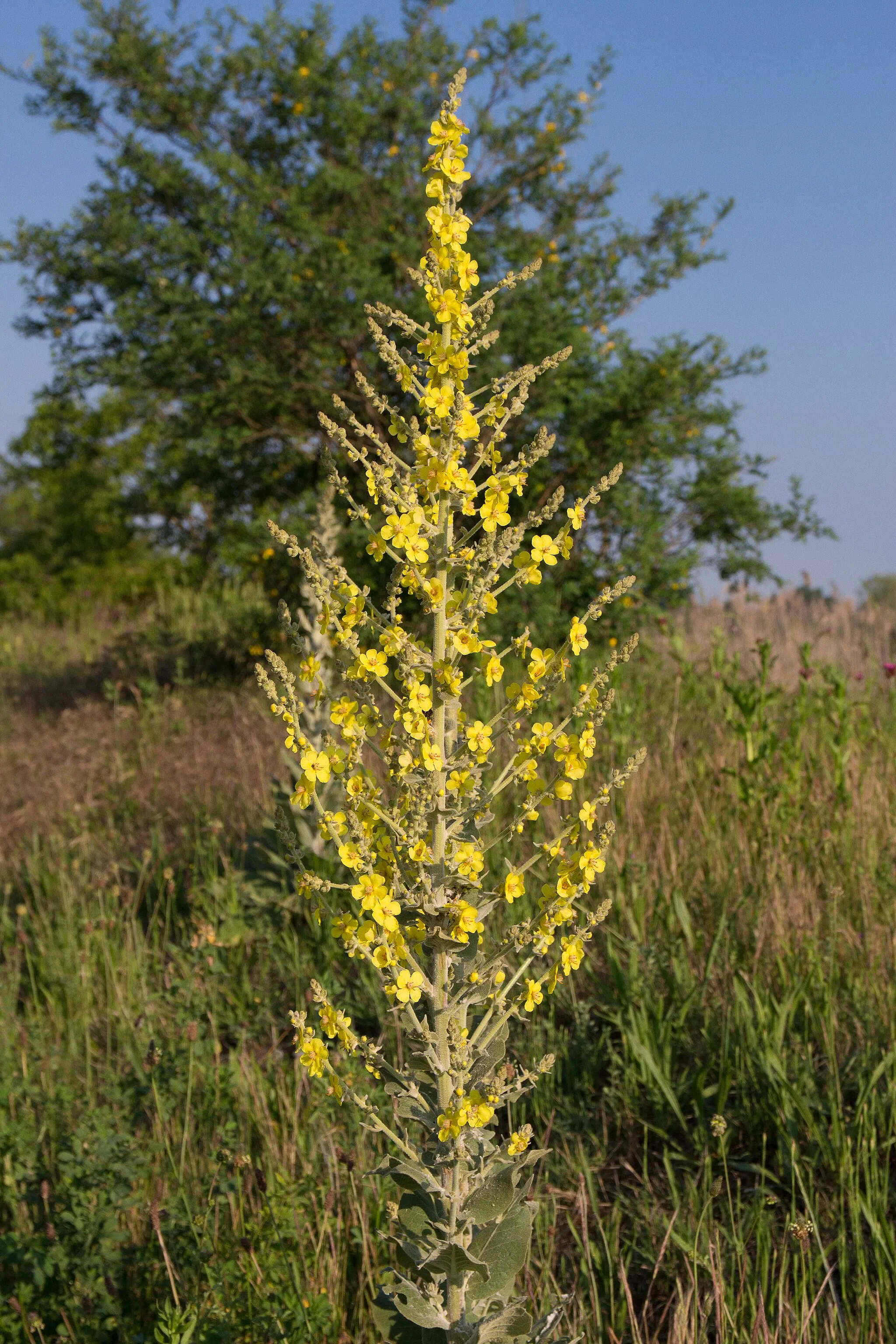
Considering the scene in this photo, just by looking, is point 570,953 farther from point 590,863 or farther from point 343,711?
point 343,711

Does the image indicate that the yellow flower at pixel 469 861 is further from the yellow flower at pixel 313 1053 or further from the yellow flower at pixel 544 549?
the yellow flower at pixel 544 549

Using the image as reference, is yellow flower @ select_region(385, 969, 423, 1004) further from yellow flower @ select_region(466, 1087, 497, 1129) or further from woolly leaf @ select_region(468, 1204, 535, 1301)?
woolly leaf @ select_region(468, 1204, 535, 1301)

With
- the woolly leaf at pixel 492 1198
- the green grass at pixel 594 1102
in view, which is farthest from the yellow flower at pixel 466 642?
the green grass at pixel 594 1102

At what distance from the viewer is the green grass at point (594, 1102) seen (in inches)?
90.4

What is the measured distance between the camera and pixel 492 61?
348 inches

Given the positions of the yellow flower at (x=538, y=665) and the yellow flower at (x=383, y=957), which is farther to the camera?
the yellow flower at (x=538, y=665)

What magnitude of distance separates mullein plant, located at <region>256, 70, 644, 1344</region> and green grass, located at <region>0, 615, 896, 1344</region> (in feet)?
1.79

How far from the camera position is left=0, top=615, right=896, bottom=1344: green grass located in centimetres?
229

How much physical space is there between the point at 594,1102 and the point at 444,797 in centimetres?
170

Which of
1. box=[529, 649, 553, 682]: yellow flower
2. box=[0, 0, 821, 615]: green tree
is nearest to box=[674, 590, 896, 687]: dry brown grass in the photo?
box=[0, 0, 821, 615]: green tree

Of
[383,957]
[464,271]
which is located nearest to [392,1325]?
[383,957]

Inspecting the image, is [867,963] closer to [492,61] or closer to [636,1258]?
[636,1258]

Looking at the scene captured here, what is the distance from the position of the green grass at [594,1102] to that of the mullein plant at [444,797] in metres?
0.54

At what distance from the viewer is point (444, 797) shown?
1.65 meters
